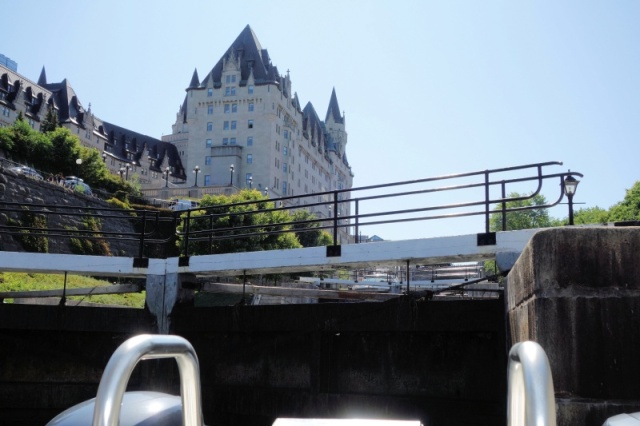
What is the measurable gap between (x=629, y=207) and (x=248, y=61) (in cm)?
7155

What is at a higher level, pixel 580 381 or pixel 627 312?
pixel 627 312

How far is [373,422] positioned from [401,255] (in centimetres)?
655

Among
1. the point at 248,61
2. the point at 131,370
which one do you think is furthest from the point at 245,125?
the point at 131,370

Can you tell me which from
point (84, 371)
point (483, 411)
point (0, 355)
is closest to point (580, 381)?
point (483, 411)

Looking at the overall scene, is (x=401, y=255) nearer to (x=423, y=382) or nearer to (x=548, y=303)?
(x=423, y=382)

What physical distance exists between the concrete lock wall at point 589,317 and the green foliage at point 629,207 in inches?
2415

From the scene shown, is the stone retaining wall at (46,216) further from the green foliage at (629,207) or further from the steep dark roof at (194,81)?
the steep dark roof at (194,81)

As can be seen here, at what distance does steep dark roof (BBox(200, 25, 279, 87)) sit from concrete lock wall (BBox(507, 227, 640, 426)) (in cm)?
10841

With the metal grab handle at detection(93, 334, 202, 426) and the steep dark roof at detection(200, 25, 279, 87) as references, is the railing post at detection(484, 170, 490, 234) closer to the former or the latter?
the metal grab handle at detection(93, 334, 202, 426)

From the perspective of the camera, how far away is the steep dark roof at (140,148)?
122 meters

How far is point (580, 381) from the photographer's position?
4.82 metres

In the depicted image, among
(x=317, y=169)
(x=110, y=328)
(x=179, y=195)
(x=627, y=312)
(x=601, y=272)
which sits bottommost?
(x=110, y=328)

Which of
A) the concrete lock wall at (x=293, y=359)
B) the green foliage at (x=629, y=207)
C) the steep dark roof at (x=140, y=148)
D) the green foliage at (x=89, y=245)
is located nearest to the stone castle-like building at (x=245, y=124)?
the steep dark roof at (x=140, y=148)

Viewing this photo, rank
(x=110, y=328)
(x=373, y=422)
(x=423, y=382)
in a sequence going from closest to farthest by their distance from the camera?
(x=373, y=422) < (x=423, y=382) < (x=110, y=328)
